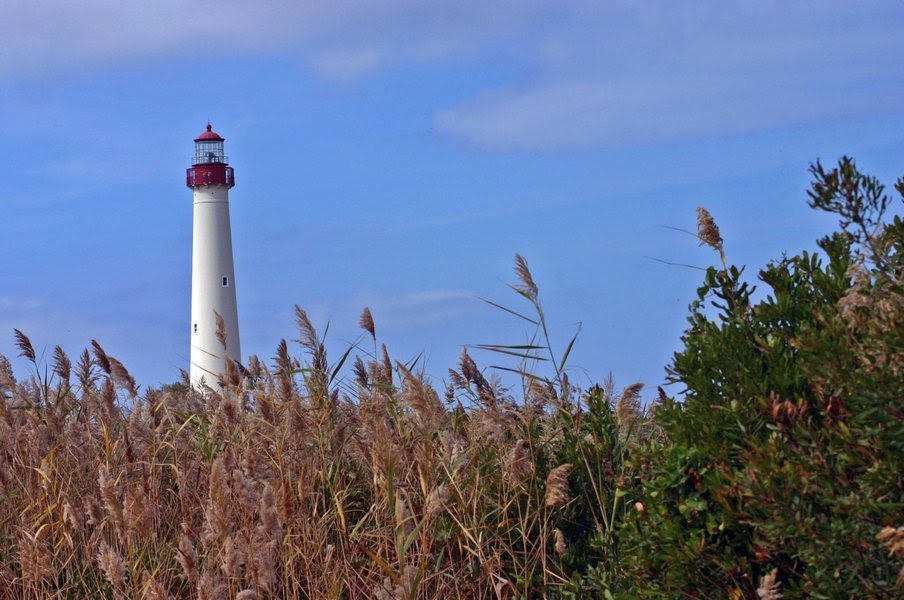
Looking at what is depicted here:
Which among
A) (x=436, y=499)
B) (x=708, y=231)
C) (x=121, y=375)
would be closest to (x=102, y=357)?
(x=121, y=375)

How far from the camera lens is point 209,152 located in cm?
3409

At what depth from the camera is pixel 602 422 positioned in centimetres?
425

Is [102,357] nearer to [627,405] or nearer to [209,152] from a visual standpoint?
[627,405]

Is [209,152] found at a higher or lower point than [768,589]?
higher

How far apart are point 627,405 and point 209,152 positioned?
32.0 m

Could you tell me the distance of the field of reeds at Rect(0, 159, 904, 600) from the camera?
261 centimetres

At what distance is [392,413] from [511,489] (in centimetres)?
99

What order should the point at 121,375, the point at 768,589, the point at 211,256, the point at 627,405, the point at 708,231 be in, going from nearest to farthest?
1. the point at 768,589
2. the point at 708,231
3. the point at 627,405
4. the point at 121,375
5. the point at 211,256

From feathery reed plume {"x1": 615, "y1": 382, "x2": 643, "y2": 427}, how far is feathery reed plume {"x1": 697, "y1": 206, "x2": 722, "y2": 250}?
2.42 ft

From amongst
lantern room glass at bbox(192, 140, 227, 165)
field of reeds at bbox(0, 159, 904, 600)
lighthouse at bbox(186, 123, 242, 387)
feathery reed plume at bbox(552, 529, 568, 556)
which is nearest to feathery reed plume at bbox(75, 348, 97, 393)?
field of reeds at bbox(0, 159, 904, 600)

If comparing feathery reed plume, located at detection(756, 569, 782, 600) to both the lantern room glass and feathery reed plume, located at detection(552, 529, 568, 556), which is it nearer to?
feathery reed plume, located at detection(552, 529, 568, 556)

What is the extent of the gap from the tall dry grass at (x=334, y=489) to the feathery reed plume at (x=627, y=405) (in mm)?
13

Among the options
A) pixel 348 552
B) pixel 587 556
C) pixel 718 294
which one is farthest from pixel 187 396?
pixel 718 294

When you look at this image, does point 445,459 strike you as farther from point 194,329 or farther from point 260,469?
point 194,329
